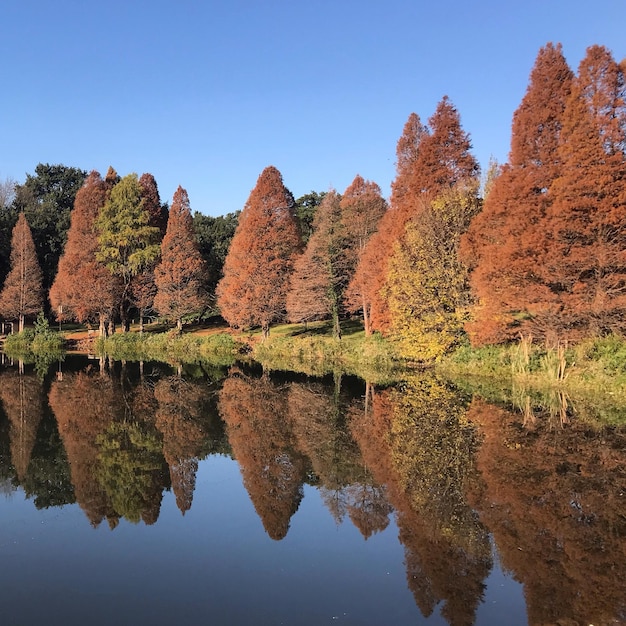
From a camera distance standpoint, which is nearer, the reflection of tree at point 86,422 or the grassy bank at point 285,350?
the reflection of tree at point 86,422

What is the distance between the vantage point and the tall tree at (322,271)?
3566 cm

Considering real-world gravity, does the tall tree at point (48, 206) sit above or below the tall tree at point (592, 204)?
above

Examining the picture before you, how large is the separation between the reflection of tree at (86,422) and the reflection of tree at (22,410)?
61cm

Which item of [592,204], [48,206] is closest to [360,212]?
[592,204]

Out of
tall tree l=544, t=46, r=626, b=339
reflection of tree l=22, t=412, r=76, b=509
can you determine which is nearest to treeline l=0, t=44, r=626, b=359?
tall tree l=544, t=46, r=626, b=339

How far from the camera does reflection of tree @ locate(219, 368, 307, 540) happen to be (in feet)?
31.7

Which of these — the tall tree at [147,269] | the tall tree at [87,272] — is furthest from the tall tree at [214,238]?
the tall tree at [87,272]

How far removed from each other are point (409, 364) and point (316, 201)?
1450 inches

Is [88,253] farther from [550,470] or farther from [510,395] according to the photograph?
[550,470]

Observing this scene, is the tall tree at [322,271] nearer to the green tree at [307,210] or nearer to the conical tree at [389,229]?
the conical tree at [389,229]

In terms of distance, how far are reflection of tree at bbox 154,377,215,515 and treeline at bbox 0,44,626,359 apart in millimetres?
11416

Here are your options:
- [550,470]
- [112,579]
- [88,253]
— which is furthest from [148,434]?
[88,253]

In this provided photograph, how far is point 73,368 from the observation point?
30.2 meters

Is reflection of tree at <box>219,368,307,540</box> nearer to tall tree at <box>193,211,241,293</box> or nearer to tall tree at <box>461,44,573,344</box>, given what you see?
tall tree at <box>461,44,573,344</box>
